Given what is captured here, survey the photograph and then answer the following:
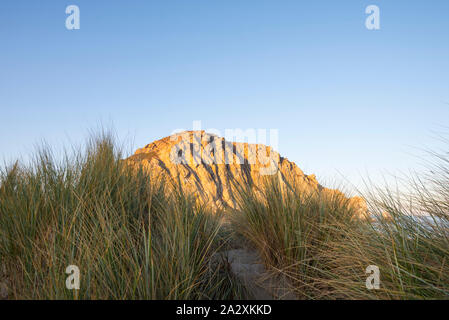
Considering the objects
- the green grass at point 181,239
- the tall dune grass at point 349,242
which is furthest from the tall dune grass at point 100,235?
the tall dune grass at point 349,242

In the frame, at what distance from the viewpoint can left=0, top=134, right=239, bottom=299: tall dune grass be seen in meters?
1.92

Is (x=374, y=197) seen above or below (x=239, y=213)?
above

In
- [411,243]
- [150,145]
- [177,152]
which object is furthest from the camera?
[150,145]

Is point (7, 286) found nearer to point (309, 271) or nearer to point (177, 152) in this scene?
point (309, 271)

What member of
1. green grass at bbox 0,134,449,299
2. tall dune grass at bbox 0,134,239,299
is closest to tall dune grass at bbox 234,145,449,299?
green grass at bbox 0,134,449,299

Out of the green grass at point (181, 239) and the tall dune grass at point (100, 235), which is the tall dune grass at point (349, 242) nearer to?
the green grass at point (181, 239)

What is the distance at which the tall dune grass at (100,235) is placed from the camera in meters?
1.92

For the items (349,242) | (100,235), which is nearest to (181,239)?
(100,235)

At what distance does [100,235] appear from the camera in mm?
2027

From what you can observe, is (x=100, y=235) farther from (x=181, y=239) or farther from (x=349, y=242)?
(x=349, y=242)
